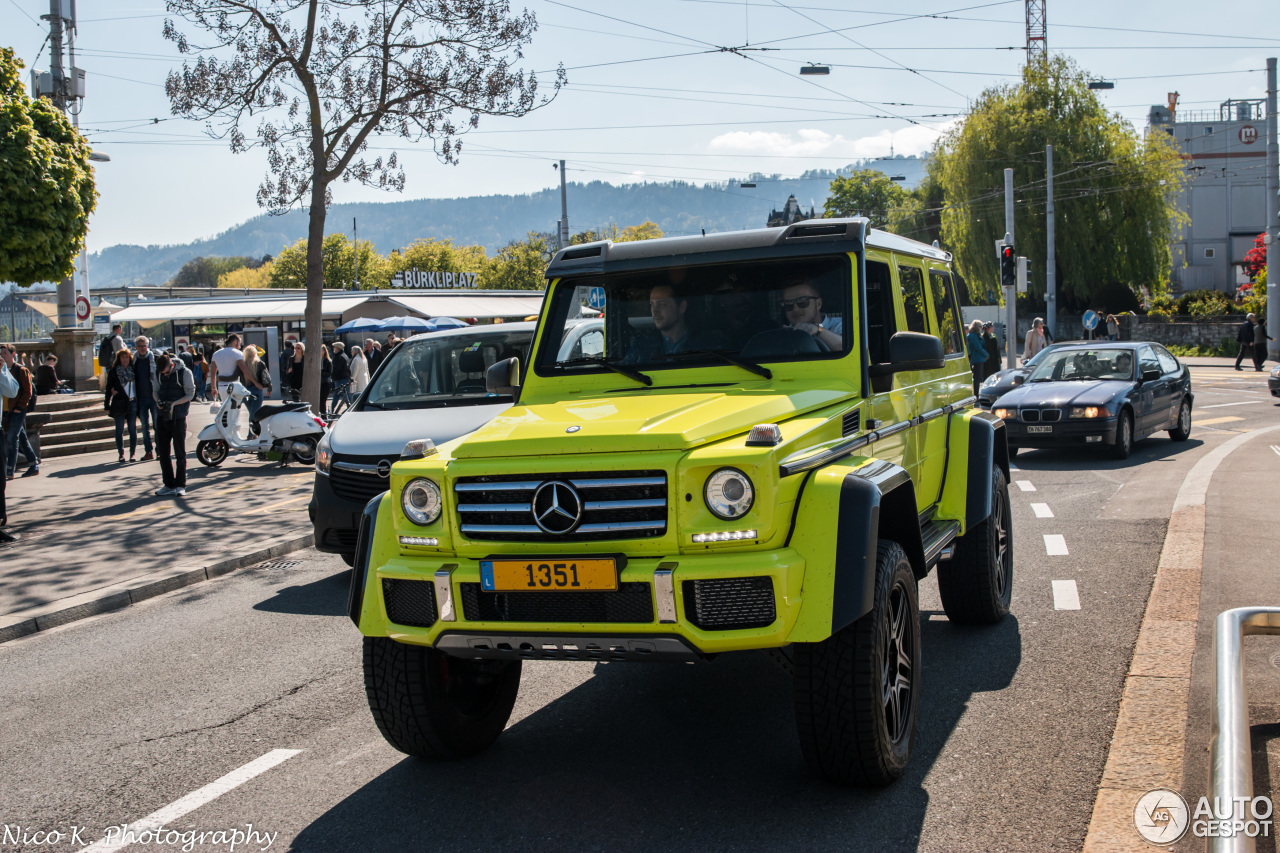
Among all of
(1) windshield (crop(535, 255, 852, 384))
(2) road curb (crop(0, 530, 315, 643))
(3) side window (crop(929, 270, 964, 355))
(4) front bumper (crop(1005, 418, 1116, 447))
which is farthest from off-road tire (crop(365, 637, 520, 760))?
(4) front bumper (crop(1005, 418, 1116, 447))

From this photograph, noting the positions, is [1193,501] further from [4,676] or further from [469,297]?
[469,297]

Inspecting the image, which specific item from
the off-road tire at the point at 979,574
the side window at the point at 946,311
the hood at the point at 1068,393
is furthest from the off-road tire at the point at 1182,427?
the off-road tire at the point at 979,574

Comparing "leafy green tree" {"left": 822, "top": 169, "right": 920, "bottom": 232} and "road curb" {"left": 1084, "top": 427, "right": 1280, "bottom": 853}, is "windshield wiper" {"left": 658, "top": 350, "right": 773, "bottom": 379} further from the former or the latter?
"leafy green tree" {"left": 822, "top": 169, "right": 920, "bottom": 232}

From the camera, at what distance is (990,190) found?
46312 millimetres

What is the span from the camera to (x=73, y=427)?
19812mm

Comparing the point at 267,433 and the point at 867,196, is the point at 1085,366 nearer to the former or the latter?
the point at 267,433

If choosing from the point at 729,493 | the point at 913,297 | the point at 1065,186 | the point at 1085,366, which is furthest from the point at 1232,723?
the point at 1065,186

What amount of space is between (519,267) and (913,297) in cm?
10354

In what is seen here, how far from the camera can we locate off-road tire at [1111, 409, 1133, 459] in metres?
14.3

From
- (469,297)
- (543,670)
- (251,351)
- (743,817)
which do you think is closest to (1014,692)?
(743,817)

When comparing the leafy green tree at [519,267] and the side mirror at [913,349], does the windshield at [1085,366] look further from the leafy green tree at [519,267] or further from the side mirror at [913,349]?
the leafy green tree at [519,267]

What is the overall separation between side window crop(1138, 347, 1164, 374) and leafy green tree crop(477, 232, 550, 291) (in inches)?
3582

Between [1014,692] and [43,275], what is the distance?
11.5 m

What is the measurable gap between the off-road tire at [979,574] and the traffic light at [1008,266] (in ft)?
75.1
